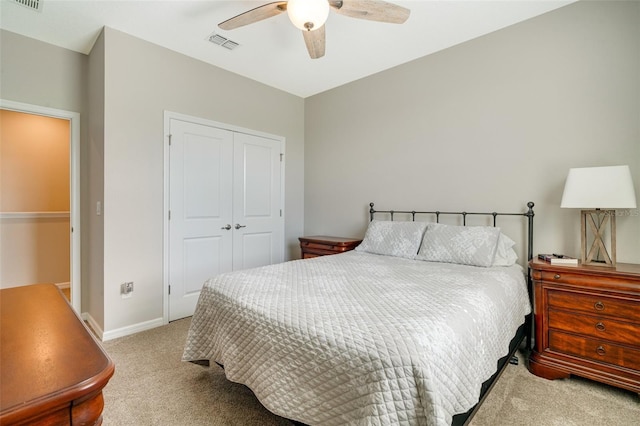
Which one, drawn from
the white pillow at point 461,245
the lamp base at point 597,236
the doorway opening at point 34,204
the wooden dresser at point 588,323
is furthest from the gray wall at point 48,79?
the lamp base at point 597,236

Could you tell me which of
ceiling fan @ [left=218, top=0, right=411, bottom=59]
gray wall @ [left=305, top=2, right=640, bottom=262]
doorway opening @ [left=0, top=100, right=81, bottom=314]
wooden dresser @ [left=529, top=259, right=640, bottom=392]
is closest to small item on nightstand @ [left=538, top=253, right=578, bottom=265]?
wooden dresser @ [left=529, top=259, right=640, bottom=392]

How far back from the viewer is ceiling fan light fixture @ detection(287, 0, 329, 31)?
174 centimetres

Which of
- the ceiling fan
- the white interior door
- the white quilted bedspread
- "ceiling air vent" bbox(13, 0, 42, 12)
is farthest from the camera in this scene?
the white interior door

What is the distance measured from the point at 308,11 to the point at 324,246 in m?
2.38

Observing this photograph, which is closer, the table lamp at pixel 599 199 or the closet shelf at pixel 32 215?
the table lamp at pixel 599 199

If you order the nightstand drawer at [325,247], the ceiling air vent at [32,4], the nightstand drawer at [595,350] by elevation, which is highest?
the ceiling air vent at [32,4]

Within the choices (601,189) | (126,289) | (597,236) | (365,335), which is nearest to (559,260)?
(597,236)

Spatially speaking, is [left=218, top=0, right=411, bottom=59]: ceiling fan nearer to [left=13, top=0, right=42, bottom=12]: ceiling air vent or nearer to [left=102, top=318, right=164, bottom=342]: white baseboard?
[left=13, top=0, right=42, bottom=12]: ceiling air vent

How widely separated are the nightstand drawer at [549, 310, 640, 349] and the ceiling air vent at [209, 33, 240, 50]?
3469 millimetres

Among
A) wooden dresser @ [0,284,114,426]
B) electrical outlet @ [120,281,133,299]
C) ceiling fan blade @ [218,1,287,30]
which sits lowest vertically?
electrical outlet @ [120,281,133,299]

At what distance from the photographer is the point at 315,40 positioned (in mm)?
2215

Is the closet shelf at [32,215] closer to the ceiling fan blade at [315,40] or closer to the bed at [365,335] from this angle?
the bed at [365,335]

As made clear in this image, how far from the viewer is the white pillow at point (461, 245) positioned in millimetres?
2370

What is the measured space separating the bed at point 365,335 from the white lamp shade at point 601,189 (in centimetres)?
65
